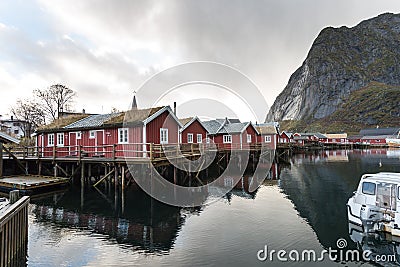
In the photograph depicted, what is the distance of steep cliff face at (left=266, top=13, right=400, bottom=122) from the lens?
15150cm

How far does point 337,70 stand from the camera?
160m

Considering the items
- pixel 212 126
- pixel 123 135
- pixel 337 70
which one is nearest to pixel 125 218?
pixel 123 135

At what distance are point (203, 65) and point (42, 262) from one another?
549 inches

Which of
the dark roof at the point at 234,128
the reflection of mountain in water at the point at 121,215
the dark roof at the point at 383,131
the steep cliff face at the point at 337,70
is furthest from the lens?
the steep cliff face at the point at 337,70

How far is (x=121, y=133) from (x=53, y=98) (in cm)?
3284

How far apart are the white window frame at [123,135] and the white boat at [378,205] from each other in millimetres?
15188

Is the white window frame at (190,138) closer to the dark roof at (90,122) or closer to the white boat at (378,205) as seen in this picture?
the dark roof at (90,122)

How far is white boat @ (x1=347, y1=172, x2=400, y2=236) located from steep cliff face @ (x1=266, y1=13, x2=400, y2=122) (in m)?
142

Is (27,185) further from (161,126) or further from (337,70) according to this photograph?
(337,70)

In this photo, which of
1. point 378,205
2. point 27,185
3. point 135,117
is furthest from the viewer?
point 135,117

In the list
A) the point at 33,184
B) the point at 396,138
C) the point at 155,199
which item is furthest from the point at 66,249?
the point at 396,138

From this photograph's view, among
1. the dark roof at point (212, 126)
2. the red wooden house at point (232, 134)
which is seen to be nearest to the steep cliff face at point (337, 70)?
the red wooden house at point (232, 134)

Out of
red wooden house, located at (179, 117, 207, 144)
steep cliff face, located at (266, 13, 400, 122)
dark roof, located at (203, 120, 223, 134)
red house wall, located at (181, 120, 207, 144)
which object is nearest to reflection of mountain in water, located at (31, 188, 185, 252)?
red house wall, located at (181, 120, 207, 144)

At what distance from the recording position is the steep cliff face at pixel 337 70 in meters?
152
